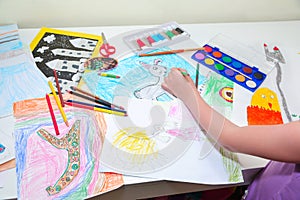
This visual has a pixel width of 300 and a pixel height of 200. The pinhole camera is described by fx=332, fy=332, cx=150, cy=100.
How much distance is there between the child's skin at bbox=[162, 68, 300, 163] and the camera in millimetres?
552

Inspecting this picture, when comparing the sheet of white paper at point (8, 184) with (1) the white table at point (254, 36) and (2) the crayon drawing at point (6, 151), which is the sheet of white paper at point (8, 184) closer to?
(2) the crayon drawing at point (6, 151)

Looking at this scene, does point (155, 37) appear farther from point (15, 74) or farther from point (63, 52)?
point (15, 74)

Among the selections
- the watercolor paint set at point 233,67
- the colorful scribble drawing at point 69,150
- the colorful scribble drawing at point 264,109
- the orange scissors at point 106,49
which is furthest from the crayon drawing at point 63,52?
the colorful scribble drawing at point 264,109

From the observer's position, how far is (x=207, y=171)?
611mm

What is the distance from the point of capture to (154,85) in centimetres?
77

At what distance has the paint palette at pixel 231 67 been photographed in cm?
82

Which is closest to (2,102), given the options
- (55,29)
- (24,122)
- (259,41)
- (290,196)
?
(24,122)

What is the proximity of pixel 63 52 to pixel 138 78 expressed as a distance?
213mm

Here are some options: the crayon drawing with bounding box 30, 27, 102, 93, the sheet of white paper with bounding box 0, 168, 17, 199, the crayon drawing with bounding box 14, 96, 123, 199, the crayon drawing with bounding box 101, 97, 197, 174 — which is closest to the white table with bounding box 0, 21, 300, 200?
the crayon drawing with bounding box 30, 27, 102, 93

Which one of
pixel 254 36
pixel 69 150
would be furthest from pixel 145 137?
pixel 254 36

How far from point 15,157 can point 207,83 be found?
450mm

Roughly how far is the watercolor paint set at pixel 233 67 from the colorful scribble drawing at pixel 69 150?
38cm

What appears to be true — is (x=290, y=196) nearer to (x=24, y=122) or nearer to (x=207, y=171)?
(x=207, y=171)

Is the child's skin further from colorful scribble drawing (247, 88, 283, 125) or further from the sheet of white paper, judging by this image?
the sheet of white paper
